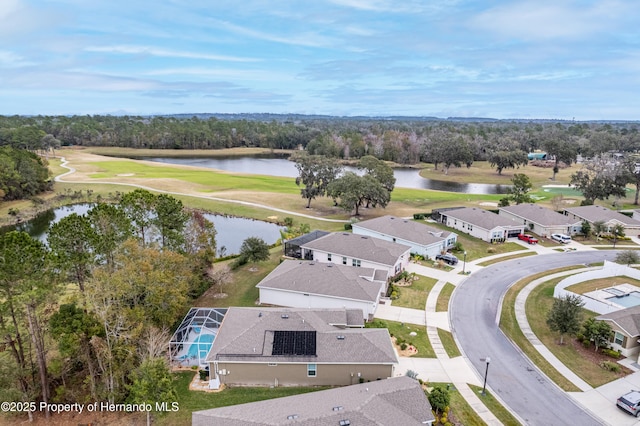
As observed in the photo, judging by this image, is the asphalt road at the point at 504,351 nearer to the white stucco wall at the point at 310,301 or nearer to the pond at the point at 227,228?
the white stucco wall at the point at 310,301

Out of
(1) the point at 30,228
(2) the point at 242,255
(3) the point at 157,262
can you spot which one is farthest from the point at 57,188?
(3) the point at 157,262

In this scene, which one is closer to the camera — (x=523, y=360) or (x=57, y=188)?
(x=523, y=360)

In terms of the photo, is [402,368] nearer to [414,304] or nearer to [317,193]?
[414,304]

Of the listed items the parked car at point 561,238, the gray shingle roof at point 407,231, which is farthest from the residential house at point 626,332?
the parked car at point 561,238

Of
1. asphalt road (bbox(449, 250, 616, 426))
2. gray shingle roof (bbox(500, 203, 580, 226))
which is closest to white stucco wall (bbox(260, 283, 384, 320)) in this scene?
asphalt road (bbox(449, 250, 616, 426))

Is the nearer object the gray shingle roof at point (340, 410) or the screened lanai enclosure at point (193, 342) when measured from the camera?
the gray shingle roof at point (340, 410)
